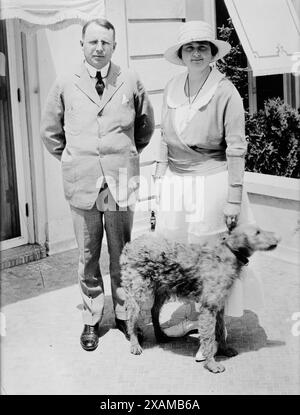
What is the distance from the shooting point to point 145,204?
20.3ft

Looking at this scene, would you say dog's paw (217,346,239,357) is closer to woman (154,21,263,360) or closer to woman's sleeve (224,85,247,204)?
woman (154,21,263,360)

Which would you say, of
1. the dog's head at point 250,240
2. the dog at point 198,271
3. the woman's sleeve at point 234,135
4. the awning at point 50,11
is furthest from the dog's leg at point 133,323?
the awning at point 50,11

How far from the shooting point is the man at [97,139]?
4.08 meters

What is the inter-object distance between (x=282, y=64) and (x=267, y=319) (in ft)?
7.17

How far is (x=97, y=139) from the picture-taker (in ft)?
13.5

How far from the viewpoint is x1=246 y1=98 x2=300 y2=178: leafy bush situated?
6.30 m

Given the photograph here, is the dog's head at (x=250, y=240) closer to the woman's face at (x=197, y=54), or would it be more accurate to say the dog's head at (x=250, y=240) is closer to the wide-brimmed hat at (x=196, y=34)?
the woman's face at (x=197, y=54)

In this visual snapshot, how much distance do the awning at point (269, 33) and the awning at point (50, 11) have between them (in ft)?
4.29

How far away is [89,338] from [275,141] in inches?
125

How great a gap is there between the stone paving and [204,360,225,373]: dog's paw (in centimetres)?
3

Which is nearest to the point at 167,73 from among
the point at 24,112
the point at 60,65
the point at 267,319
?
the point at 60,65

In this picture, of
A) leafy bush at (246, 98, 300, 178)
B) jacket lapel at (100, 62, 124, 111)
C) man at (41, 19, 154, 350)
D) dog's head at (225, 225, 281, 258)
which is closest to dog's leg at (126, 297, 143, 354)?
man at (41, 19, 154, 350)

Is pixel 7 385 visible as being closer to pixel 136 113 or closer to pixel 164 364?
pixel 164 364

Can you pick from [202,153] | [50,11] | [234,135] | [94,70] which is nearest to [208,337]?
[202,153]
